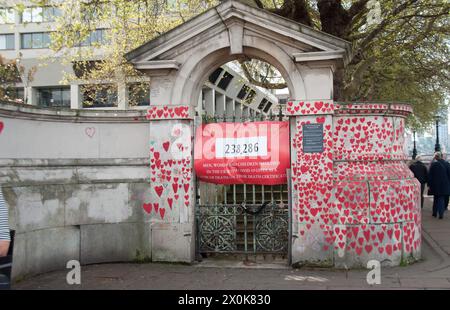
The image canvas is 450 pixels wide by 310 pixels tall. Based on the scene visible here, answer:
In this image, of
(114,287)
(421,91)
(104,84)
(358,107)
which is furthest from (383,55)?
(104,84)

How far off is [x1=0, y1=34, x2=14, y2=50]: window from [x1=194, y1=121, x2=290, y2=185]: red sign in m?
41.9

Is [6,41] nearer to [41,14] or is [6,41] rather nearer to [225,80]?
[225,80]

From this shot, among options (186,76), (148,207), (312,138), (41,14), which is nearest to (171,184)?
(148,207)

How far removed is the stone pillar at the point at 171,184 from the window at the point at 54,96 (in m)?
37.2

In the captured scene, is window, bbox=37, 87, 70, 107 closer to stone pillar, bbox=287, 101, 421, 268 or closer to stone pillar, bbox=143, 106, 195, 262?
stone pillar, bbox=143, 106, 195, 262

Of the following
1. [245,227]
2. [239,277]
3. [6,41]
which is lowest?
[239,277]

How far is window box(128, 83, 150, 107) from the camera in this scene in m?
24.5

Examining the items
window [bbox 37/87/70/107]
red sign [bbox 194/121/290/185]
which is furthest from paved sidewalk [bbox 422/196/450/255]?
window [bbox 37/87/70/107]

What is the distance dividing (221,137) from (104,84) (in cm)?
1873

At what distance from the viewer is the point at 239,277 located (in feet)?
24.6

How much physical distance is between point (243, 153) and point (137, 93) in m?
21.1

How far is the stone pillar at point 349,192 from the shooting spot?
7.96 metres

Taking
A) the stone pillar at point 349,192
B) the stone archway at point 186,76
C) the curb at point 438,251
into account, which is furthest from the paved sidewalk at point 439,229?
the stone archway at point 186,76

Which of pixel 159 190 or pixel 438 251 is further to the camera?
pixel 438 251
